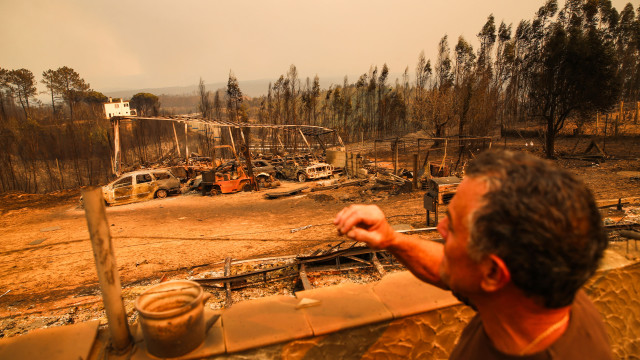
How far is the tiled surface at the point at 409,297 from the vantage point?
2047 millimetres

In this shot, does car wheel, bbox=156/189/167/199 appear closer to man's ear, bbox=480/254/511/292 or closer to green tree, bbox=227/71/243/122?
man's ear, bbox=480/254/511/292

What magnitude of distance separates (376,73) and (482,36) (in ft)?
43.5

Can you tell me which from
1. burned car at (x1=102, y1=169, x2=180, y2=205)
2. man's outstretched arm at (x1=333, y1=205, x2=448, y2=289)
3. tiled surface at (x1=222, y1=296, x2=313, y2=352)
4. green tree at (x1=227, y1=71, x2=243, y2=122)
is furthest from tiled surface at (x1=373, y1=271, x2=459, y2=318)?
green tree at (x1=227, y1=71, x2=243, y2=122)

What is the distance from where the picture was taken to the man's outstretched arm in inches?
53.6

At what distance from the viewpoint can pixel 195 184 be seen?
16.7 metres

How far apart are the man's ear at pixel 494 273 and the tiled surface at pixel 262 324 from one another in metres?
1.32

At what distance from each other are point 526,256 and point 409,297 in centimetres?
A: 153

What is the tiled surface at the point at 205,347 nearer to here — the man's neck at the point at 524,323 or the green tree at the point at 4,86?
the man's neck at the point at 524,323

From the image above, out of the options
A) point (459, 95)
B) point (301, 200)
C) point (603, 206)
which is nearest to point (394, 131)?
point (459, 95)

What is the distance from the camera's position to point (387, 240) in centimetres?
141

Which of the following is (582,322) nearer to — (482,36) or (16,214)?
(16,214)

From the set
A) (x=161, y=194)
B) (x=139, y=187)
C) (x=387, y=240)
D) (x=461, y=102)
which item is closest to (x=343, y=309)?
(x=387, y=240)

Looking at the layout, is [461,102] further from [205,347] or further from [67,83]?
[67,83]

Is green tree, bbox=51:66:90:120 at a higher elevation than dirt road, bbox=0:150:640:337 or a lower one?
higher
